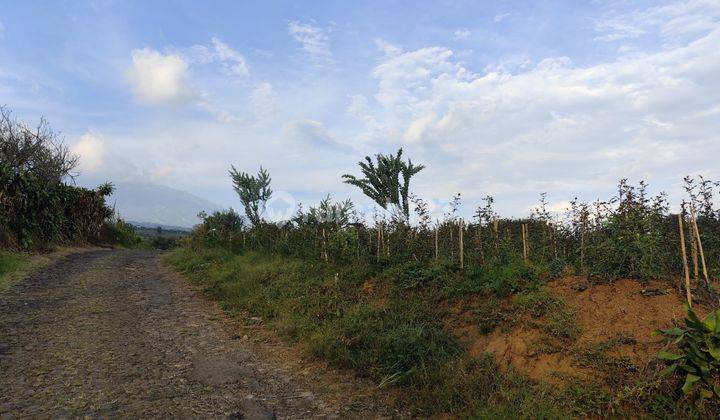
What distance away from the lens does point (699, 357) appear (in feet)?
12.3

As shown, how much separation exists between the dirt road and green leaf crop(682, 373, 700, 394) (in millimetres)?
2857

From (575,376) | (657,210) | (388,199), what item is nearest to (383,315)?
(575,376)

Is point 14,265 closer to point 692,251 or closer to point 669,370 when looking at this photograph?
point 669,370

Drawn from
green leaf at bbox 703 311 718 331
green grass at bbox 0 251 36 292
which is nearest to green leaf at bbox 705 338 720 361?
green leaf at bbox 703 311 718 331

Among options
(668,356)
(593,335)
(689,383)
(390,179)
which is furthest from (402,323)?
(390,179)

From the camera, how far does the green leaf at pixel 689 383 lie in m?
3.69

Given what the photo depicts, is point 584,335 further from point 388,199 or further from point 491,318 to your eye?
point 388,199

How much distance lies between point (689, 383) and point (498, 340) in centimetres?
219

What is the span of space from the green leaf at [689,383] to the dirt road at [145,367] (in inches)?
112

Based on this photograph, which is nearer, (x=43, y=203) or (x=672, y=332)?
A: (x=672, y=332)

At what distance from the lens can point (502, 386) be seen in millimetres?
4473

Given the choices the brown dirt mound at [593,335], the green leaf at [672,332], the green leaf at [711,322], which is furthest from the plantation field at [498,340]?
the green leaf at [711,322]

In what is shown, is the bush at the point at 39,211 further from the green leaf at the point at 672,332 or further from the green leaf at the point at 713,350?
the green leaf at the point at 713,350

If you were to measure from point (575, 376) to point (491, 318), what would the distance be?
165cm
